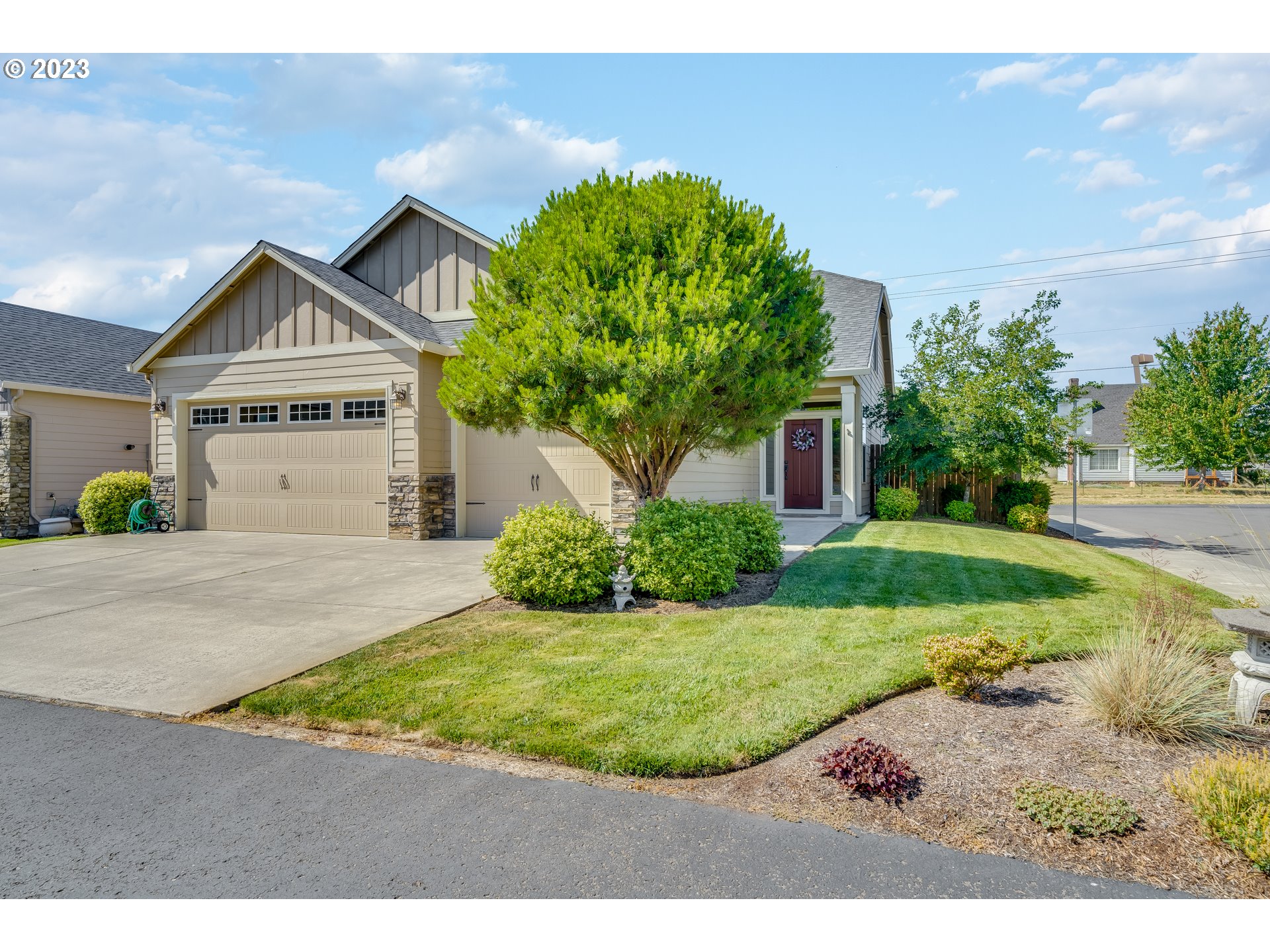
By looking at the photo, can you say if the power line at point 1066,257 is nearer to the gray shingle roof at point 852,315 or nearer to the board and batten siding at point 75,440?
the gray shingle roof at point 852,315

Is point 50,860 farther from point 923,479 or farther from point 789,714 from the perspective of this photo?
point 923,479

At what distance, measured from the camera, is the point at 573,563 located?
678 centimetres

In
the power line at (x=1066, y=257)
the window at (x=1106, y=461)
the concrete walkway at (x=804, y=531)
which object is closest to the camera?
the concrete walkway at (x=804, y=531)

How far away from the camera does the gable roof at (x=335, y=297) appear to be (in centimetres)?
1198

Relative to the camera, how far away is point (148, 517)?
13727 mm

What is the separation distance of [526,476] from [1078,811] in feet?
32.8

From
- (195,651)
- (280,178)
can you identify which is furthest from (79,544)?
(195,651)

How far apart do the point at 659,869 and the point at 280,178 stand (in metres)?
12.0

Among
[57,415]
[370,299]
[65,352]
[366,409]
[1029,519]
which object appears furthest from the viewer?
[65,352]

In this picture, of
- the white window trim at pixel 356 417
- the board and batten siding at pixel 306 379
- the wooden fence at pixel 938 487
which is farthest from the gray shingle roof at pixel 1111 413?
the white window trim at pixel 356 417

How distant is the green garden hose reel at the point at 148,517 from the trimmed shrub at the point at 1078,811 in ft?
51.4

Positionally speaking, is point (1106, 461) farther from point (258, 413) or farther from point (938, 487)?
point (258, 413)

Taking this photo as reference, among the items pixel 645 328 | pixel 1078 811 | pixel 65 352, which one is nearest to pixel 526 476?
pixel 645 328

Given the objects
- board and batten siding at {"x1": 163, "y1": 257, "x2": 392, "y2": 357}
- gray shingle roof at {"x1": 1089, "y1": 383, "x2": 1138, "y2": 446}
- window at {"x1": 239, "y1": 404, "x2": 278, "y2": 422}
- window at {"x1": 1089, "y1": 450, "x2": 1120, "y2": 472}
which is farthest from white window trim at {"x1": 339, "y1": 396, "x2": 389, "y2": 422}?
window at {"x1": 1089, "y1": 450, "x2": 1120, "y2": 472}
